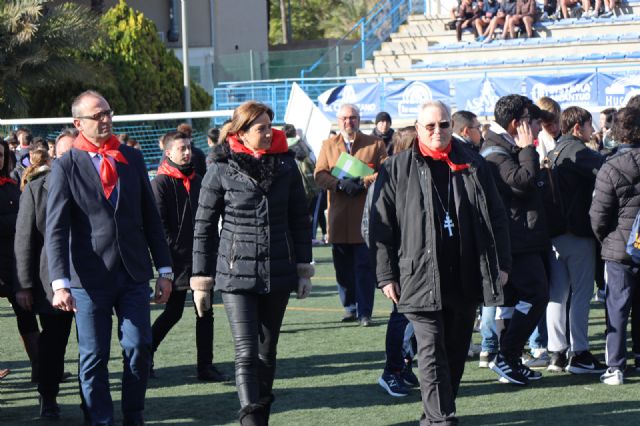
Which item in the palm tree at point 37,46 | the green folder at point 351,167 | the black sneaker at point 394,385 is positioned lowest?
the black sneaker at point 394,385

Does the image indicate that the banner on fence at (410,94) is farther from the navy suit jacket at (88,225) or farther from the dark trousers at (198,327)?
the navy suit jacket at (88,225)

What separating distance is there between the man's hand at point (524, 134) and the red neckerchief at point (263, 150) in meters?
1.81

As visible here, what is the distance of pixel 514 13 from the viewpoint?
27844 millimetres

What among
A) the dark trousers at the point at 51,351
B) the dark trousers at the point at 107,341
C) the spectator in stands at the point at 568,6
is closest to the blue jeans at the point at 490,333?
the dark trousers at the point at 107,341

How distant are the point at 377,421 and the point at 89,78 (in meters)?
21.5

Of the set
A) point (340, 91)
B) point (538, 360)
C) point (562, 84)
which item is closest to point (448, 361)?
point (538, 360)

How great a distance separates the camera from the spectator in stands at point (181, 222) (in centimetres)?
784

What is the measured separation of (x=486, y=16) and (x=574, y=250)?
2136 centimetres

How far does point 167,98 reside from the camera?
29844 mm

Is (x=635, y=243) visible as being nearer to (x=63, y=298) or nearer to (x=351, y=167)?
(x=351, y=167)

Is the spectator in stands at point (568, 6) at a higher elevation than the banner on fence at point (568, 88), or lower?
higher

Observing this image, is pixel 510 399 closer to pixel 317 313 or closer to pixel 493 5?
pixel 317 313

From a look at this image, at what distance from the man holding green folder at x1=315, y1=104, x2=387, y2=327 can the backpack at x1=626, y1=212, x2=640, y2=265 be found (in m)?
3.13

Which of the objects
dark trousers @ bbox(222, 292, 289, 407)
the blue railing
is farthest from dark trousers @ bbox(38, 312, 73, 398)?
the blue railing
